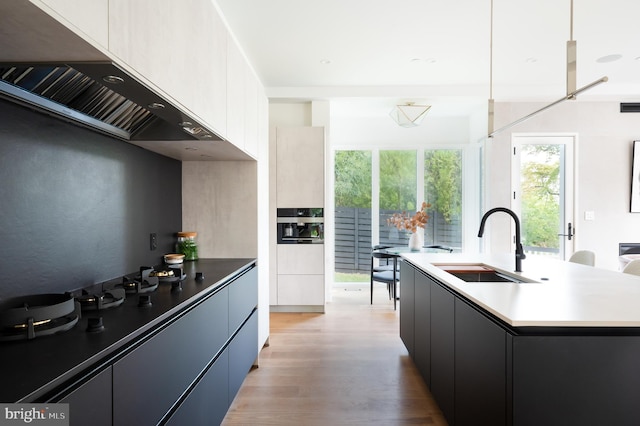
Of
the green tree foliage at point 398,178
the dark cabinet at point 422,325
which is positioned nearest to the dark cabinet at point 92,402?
the dark cabinet at point 422,325

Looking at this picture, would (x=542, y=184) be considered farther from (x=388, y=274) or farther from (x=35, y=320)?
(x=35, y=320)

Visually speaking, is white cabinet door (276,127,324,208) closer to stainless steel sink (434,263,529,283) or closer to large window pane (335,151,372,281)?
large window pane (335,151,372,281)

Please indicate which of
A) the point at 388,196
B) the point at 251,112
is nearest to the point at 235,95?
the point at 251,112

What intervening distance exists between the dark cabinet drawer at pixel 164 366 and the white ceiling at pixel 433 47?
2.43m

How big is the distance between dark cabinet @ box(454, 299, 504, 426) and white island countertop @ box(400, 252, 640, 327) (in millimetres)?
77

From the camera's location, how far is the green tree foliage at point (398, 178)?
5.80 m

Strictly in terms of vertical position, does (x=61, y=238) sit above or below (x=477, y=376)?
above

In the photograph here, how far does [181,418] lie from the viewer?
140cm

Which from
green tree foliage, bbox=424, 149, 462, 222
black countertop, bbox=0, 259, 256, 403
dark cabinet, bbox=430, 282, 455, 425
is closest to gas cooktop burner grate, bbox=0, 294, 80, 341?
black countertop, bbox=0, 259, 256, 403

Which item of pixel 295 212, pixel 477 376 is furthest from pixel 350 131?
pixel 477 376

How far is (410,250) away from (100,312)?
3.68 metres

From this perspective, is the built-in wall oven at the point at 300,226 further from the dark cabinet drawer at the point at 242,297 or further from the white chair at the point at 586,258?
the white chair at the point at 586,258

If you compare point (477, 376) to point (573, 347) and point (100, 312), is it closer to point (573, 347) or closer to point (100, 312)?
point (573, 347)

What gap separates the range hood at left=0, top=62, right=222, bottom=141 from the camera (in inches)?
47.0
